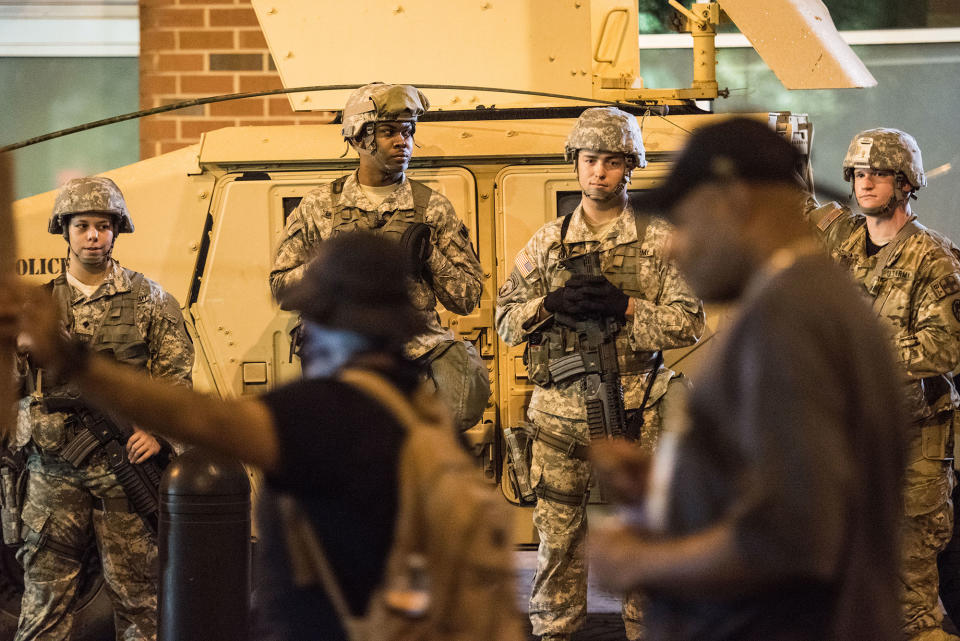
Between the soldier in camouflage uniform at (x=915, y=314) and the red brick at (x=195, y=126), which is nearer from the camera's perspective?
the soldier in camouflage uniform at (x=915, y=314)

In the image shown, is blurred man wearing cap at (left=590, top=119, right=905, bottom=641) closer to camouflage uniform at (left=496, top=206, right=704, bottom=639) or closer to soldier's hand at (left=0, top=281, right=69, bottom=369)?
soldier's hand at (left=0, top=281, right=69, bottom=369)

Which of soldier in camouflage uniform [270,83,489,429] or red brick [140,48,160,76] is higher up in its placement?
red brick [140,48,160,76]

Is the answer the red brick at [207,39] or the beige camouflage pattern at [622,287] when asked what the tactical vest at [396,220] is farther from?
the red brick at [207,39]

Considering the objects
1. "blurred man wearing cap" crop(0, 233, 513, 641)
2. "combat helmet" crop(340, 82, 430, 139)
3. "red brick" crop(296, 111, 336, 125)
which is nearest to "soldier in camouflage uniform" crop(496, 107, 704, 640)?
"combat helmet" crop(340, 82, 430, 139)

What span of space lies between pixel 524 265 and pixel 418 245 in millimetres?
483

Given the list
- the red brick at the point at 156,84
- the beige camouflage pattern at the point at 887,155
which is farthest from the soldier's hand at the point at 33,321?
the red brick at the point at 156,84

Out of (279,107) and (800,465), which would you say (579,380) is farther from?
(279,107)

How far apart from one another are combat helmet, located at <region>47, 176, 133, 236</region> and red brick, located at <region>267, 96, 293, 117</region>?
2.89 metres

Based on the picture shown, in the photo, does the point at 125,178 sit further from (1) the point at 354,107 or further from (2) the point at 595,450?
(2) the point at 595,450

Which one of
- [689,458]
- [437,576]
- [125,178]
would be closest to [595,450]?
[689,458]

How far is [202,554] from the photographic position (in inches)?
204

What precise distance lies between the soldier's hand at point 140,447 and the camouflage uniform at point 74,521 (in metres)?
0.14

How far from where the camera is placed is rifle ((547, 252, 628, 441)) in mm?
5582

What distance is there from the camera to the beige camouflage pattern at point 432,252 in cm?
568
